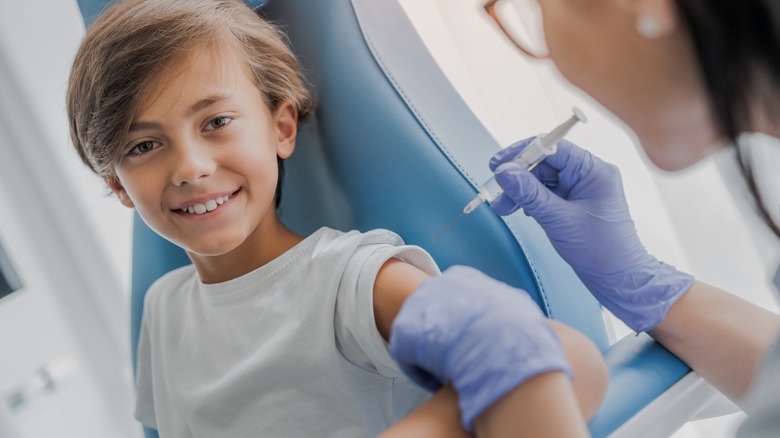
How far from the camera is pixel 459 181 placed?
3.26 ft

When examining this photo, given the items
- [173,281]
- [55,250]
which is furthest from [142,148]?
[55,250]

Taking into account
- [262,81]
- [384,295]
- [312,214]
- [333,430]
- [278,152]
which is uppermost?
[262,81]

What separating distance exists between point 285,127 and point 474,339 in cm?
58

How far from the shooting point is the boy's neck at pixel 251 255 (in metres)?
1.13

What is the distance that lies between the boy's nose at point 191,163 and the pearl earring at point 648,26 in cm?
57

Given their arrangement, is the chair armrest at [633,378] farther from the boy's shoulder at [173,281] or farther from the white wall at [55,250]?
the white wall at [55,250]

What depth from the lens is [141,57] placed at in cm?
101

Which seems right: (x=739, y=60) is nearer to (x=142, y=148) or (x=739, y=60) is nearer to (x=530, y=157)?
(x=530, y=157)

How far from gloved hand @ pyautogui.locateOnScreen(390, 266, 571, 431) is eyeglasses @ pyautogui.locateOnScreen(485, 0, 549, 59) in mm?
346

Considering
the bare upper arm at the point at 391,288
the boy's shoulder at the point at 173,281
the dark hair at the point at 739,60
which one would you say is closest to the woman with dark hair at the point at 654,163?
the dark hair at the point at 739,60

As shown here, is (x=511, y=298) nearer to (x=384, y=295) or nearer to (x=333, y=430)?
(x=384, y=295)

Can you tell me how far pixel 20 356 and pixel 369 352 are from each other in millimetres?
1302

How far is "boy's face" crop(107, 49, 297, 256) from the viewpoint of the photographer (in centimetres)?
98

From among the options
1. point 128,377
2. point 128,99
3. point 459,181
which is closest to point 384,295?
point 459,181
